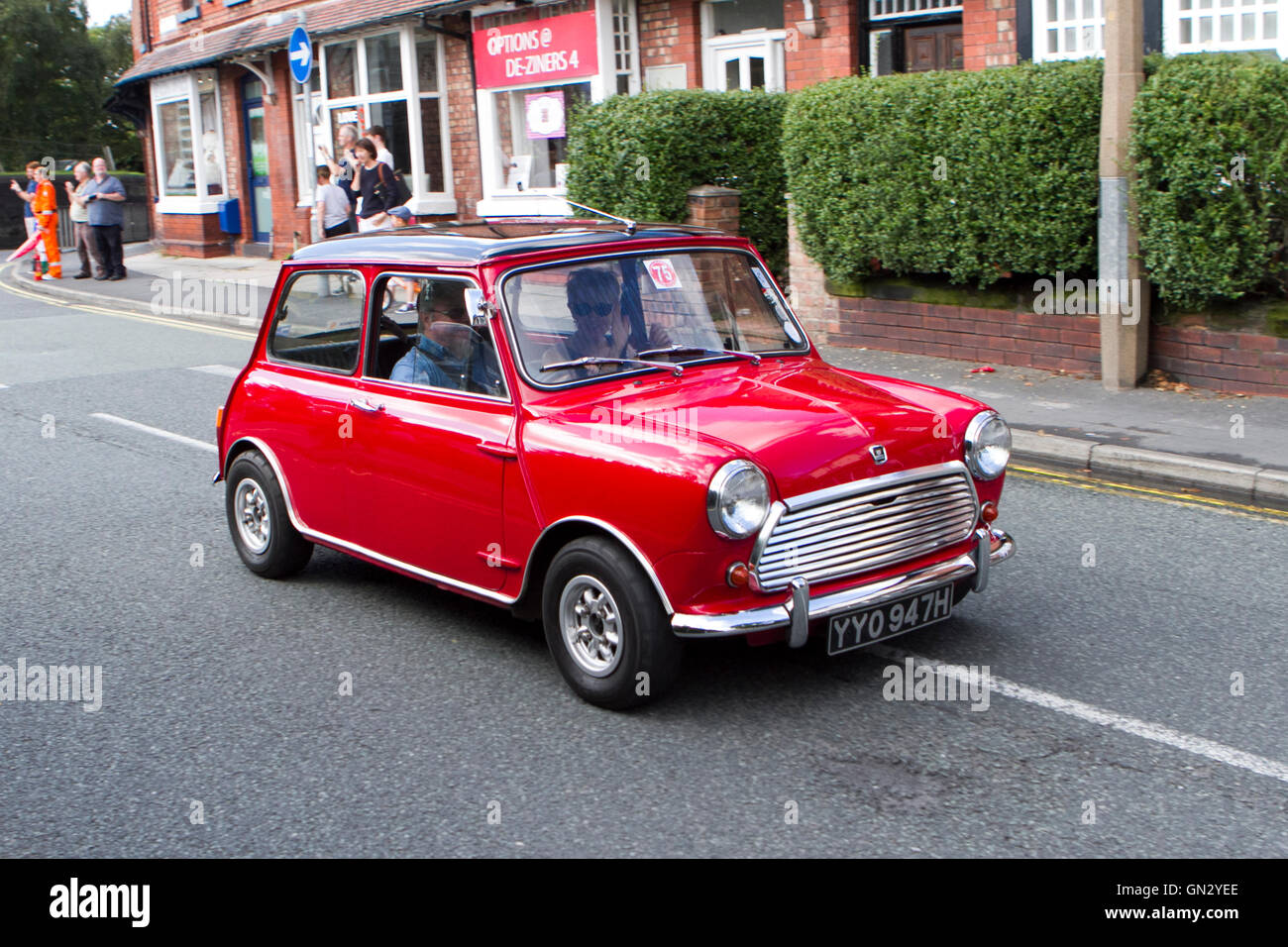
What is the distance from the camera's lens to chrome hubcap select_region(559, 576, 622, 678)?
15.5ft

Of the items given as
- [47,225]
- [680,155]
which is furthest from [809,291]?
[47,225]

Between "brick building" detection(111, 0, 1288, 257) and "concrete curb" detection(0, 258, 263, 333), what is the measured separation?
2.55m

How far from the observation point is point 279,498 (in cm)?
639

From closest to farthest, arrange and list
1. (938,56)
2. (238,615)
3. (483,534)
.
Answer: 1. (483,534)
2. (238,615)
3. (938,56)

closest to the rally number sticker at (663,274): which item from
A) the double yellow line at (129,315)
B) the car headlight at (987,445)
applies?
the car headlight at (987,445)

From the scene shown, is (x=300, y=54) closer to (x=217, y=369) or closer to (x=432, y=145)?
(x=217, y=369)

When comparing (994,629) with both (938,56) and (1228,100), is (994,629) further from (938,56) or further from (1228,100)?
(938,56)

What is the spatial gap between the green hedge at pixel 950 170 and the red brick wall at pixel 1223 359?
0.94 meters

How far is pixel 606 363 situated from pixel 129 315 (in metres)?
16.3

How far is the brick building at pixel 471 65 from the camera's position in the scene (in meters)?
12.9

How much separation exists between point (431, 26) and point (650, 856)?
18.8 meters

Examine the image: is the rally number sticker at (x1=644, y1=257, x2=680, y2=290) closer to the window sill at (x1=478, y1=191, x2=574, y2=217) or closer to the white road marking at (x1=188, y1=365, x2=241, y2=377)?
the white road marking at (x1=188, y1=365, x2=241, y2=377)

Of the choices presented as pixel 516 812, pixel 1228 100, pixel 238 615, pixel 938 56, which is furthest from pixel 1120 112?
pixel 516 812
